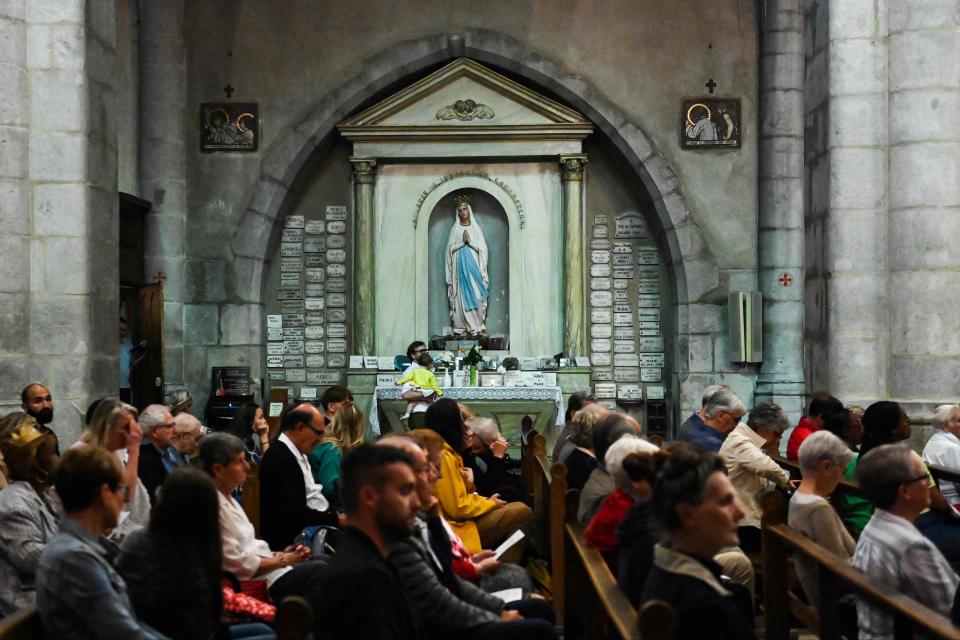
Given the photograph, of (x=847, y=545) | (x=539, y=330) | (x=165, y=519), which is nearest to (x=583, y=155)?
(x=539, y=330)

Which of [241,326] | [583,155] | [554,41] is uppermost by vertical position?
[554,41]

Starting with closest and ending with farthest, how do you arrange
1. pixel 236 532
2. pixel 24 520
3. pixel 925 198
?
1. pixel 24 520
2. pixel 236 532
3. pixel 925 198

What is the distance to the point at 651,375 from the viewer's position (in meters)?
15.2

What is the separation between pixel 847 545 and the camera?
17.1ft

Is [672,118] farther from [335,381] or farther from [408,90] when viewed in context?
[335,381]

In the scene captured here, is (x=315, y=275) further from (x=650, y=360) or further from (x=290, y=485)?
(x=290, y=485)

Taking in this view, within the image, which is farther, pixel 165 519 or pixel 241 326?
pixel 241 326

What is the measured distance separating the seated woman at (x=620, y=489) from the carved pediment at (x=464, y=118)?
398 inches

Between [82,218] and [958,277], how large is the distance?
20.9 feet

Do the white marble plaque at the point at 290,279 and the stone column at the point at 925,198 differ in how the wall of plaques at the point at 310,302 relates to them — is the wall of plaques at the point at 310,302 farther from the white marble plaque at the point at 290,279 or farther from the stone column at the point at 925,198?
the stone column at the point at 925,198

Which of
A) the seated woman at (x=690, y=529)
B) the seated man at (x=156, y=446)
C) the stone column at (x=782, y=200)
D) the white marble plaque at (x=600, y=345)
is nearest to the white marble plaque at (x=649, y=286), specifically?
the white marble plaque at (x=600, y=345)

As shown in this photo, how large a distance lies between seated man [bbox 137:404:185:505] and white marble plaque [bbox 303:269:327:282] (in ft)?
29.2

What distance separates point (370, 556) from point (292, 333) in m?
11.9

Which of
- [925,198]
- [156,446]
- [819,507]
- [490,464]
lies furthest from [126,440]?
[925,198]
